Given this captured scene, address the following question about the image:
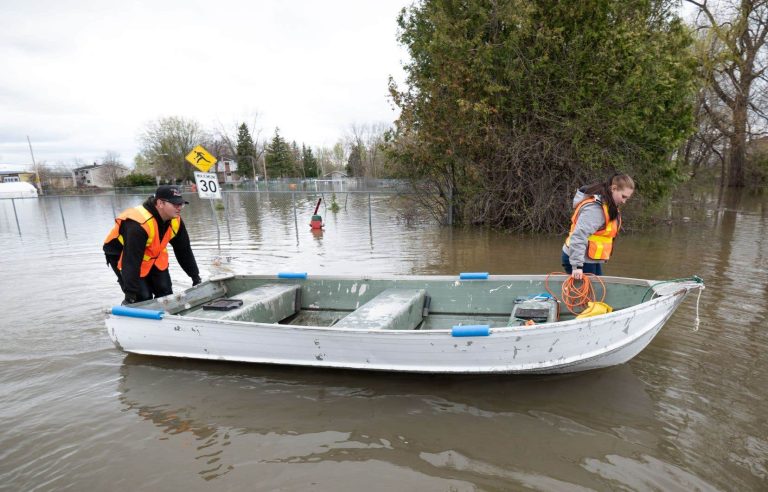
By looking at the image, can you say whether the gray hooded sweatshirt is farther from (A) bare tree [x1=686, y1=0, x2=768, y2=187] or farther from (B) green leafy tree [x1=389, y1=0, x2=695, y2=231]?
(A) bare tree [x1=686, y1=0, x2=768, y2=187]

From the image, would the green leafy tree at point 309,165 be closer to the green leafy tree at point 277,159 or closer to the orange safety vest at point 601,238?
the green leafy tree at point 277,159

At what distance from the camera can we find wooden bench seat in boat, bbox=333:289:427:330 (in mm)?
4602

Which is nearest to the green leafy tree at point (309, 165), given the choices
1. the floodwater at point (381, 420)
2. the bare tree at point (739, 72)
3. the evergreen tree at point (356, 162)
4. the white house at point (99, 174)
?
the evergreen tree at point (356, 162)

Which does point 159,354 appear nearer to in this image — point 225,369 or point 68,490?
point 225,369

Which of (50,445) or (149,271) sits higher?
(149,271)

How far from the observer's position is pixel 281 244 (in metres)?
13.5

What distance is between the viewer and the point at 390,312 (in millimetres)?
4891

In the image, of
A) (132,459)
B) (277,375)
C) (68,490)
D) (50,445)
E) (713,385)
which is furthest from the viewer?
(277,375)

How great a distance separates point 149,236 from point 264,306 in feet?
4.95

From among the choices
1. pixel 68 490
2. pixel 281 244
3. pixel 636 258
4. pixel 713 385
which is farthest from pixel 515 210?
pixel 68 490

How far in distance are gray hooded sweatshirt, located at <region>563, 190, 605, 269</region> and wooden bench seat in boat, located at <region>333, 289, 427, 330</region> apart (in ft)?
6.04

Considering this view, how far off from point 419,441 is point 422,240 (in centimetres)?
1008

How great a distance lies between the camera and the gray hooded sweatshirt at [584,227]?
4.78 meters

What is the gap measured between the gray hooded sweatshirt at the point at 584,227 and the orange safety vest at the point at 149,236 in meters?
4.61
